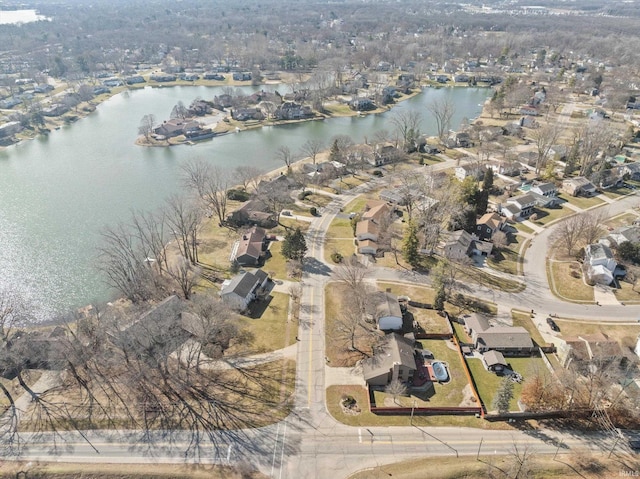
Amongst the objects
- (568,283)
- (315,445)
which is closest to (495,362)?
(315,445)

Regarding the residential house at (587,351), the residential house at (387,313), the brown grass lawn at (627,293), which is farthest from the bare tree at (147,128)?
the brown grass lawn at (627,293)

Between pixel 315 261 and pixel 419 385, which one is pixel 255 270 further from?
pixel 419 385

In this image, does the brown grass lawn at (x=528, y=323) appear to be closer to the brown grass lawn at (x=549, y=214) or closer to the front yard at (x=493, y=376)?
the front yard at (x=493, y=376)

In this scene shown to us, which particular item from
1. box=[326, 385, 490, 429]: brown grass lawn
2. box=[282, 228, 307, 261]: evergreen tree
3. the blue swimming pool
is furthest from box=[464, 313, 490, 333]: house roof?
box=[282, 228, 307, 261]: evergreen tree

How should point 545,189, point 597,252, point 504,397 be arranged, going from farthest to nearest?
point 545,189
point 597,252
point 504,397

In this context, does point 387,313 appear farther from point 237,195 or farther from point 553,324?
point 237,195

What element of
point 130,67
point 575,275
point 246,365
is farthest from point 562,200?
point 130,67
